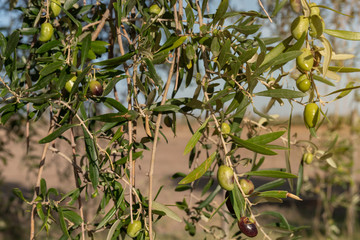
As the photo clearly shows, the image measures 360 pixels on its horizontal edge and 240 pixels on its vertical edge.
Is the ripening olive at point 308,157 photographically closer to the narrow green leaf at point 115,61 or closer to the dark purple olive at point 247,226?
the dark purple olive at point 247,226

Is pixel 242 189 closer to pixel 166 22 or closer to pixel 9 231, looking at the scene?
pixel 166 22

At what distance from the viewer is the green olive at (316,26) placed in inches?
17.8

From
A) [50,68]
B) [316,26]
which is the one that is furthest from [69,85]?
[316,26]

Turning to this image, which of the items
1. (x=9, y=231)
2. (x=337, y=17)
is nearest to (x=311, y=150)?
(x=337, y=17)

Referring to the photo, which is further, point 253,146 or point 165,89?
point 165,89

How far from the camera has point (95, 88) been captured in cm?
54

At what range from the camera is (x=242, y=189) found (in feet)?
1.64

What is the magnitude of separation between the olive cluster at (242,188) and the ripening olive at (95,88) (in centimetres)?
20

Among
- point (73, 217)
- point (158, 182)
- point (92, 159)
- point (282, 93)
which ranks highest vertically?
point (282, 93)

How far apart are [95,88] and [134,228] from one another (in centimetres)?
20

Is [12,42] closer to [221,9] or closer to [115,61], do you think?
[115,61]

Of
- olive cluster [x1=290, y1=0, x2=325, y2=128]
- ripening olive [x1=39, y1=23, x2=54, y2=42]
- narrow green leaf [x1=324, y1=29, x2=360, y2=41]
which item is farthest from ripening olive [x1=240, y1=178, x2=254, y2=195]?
ripening olive [x1=39, y1=23, x2=54, y2=42]

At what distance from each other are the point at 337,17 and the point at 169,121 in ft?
6.27

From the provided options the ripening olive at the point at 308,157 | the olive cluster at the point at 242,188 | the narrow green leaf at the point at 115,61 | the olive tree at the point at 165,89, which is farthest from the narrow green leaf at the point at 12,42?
the ripening olive at the point at 308,157
